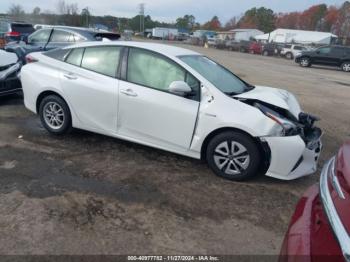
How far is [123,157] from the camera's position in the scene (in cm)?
505

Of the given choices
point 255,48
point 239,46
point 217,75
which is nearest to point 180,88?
point 217,75

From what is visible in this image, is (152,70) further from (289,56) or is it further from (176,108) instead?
(289,56)

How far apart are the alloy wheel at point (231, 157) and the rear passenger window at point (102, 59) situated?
5.98ft

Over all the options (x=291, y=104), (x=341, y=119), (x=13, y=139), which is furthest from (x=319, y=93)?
(x=13, y=139)

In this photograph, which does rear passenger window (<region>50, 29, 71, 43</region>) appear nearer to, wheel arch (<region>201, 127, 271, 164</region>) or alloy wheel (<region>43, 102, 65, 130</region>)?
alloy wheel (<region>43, 102, 65, 130</region>)

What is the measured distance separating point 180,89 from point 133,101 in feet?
2.30

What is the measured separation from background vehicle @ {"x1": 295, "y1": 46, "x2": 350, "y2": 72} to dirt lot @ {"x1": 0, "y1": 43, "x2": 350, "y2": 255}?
22.7m

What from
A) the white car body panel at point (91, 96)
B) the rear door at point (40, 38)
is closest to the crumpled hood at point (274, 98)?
the white car body panel at point (91, 96)

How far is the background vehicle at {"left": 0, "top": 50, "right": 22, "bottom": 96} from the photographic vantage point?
294 inches

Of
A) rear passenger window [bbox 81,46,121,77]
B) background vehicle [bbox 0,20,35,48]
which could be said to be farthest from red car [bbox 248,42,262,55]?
rear passenger window [bbox 81,46,121,77]

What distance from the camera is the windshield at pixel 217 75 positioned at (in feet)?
15.8

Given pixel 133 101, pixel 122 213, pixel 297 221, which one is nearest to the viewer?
pixel 297 221

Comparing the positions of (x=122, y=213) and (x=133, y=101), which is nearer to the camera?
(x=122, y=213)

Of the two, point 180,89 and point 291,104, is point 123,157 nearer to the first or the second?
point 180,89
